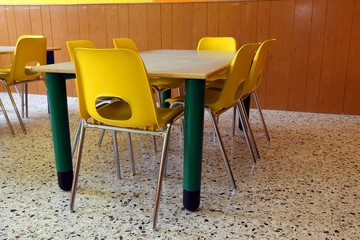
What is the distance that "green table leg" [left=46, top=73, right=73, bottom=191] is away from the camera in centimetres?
173

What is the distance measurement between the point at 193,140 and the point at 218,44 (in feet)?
5.92

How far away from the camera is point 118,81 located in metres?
1.45


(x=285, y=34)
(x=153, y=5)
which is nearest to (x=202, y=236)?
(x=285, y=34)

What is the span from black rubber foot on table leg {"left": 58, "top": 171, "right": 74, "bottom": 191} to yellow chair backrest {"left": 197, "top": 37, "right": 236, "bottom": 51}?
1.79 meters

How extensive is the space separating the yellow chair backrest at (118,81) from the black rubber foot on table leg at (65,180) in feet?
1.62

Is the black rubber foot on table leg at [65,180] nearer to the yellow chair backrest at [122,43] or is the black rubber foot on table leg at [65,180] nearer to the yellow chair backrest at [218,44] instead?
the yellow chair backrest at [122,43]

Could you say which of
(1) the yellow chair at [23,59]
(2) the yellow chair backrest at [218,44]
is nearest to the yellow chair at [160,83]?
(2) the yellow chair backrest at [218,44]

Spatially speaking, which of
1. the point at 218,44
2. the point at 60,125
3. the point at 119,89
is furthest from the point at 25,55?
the point at 119,89

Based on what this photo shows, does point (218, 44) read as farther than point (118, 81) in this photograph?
Yes

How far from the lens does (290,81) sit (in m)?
3.64

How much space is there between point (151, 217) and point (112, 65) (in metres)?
0.72

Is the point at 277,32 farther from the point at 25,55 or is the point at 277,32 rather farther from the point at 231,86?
the point at 25,55

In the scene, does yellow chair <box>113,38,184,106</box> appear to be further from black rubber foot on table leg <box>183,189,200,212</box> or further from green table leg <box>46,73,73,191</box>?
black rubber foot on table leg <box>183,189,200,212</box>

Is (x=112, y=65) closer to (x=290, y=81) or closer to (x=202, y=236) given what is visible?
(x=202, y=236)
